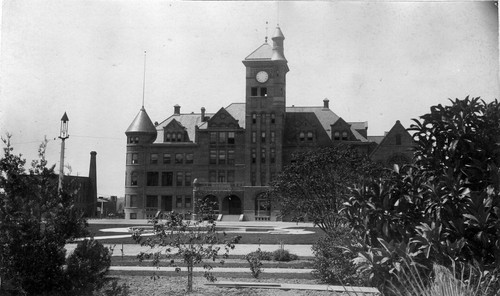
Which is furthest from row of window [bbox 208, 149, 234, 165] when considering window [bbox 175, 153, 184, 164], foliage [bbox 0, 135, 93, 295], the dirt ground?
foliage [bbox 0, 135, 93, 295]

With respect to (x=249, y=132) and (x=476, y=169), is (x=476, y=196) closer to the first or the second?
(x=476, y=169)

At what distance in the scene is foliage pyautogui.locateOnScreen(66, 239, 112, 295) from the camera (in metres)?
8.44

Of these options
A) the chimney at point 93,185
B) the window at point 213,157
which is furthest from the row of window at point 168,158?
the chimney at point 93,185

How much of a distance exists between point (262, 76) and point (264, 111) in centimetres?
441

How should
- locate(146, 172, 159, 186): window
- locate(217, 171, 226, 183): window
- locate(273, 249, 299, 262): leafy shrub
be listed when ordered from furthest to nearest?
1. locate(146, 172, 159, 186): window
2. locate(217, 171, 226, 183): window
3. locate(273, 249, 299, 262): leafy shrub

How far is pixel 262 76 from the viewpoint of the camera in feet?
209

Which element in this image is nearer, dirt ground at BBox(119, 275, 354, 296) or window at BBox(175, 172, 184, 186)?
dirt ground at BBox(119, 275, 354, 296)

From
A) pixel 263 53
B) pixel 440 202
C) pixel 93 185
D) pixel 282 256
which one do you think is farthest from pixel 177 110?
pixel 440 202

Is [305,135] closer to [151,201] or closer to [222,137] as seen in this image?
[222,137]

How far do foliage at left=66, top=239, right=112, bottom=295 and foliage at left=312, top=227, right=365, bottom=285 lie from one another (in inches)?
202

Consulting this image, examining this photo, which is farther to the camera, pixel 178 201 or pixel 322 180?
pixel 178 201

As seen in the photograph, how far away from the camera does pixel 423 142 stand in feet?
27.1

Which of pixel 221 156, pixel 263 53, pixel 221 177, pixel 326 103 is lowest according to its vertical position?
pixel 221 177

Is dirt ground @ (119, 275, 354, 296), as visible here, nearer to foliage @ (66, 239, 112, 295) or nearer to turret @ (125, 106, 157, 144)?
foliage @ (66, 239, 112, 295)
